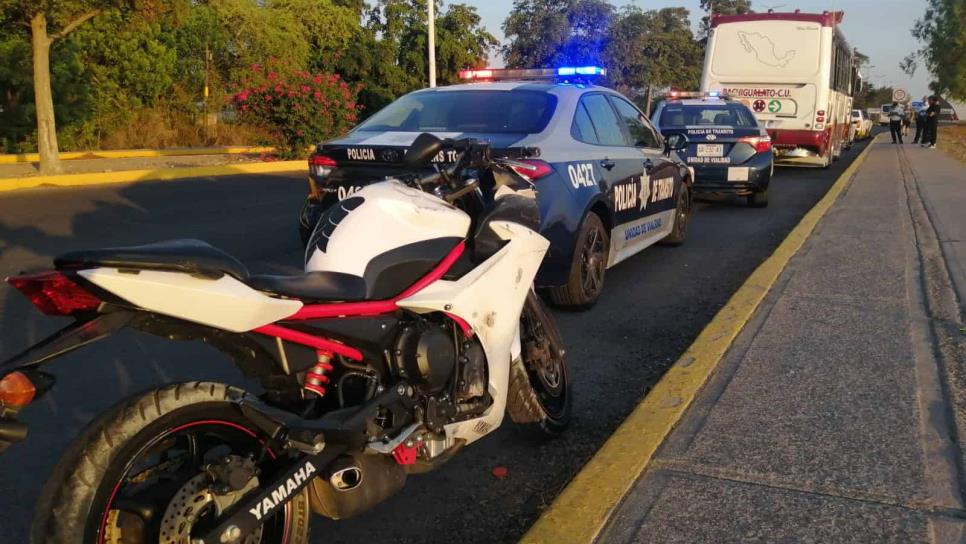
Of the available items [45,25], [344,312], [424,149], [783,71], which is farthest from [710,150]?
[45,25]

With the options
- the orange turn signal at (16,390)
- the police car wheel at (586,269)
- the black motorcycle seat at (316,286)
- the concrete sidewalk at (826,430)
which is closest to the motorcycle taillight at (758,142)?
the concrete sidewalk at (826,430)

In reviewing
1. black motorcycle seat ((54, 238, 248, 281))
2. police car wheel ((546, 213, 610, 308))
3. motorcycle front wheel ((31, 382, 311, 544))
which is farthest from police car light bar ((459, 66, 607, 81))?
motorcycle front wheel ((31, 382, 311, 544))

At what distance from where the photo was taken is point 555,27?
36.3m

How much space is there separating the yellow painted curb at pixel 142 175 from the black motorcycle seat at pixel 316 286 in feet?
43.4

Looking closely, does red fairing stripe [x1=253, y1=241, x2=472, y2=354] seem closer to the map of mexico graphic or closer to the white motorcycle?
the white motorcycle

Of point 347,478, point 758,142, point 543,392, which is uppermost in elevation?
point 758,142

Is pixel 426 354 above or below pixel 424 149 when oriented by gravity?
below

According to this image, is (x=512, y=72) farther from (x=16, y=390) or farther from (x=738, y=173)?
(x=16, y=390)

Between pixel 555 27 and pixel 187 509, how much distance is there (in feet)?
118

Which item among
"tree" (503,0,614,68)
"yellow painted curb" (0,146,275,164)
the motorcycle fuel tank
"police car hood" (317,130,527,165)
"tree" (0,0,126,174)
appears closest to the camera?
the motorcycle fuel tank

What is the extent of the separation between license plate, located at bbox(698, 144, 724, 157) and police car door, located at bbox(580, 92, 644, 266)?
Result: 545 cm

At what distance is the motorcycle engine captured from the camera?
277 centimetres

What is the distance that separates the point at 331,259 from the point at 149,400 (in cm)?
81

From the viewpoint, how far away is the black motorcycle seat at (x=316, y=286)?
236cm
